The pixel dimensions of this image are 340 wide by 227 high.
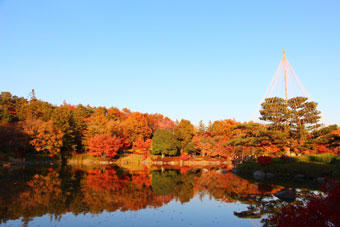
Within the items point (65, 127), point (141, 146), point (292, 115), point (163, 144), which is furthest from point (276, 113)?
point (65, 127)

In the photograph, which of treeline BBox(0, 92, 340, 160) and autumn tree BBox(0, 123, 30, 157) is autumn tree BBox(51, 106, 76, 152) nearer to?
treeline BBox(0, 92, 340, 160)

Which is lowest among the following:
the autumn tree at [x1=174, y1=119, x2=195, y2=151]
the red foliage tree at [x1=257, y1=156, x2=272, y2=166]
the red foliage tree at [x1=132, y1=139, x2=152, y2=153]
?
the red foliage tree at [x1=257, y1=156, x2=272, y2=166]

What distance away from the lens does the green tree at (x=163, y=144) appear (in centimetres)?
4794

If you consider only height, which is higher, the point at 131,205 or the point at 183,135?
the point at 183,135

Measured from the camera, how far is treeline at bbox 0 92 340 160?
29.7 meters

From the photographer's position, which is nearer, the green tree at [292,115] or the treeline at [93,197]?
the treeline at [93,197]

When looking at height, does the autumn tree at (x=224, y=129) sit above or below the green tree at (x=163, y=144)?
above

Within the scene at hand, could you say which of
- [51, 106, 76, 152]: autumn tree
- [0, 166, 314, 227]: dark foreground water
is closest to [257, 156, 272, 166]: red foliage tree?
[0, 166, 314, 227]: dark foreground water

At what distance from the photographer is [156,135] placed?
49094 millimetres

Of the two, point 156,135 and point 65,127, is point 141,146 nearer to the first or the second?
point 156,135

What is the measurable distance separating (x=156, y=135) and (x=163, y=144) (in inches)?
95.2

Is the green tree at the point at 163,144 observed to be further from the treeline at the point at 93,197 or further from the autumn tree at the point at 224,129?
the treeline at the point at 93,197

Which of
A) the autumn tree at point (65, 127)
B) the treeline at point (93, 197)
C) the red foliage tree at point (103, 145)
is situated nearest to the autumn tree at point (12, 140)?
the autumn tree at point (65, 127)

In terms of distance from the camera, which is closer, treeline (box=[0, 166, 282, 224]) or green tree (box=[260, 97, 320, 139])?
treeline (box=[0, 166, 282, 224])
